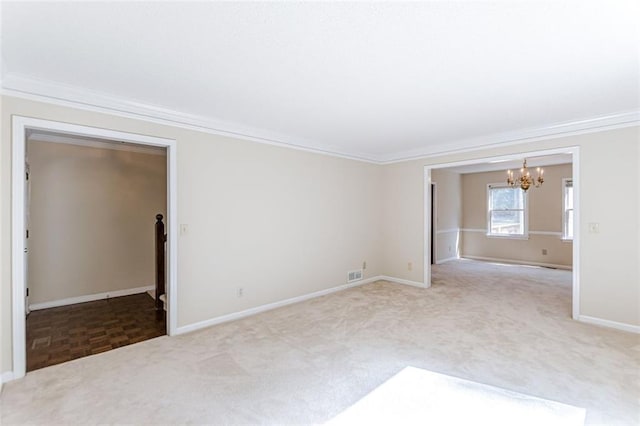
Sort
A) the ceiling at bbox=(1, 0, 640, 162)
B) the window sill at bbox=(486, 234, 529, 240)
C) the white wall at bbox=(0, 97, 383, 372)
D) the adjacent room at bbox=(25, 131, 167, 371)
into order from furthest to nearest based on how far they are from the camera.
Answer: the window sill at bbox=(486, 234, 529, 240)
the adjacent room at bbox=(25, 131, 167, 371)
the white wall at bbox=(0, 97, 383, 372)
the ceiling at bbox=(1, 0, 640, 162)

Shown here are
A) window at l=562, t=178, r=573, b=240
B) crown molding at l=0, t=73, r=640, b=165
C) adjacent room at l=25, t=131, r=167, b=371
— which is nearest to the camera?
crown molding at l=0, t=73, r=640, b=165

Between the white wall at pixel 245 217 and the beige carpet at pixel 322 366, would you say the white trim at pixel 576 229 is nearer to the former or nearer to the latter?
the beige carpet at pixel 322 366

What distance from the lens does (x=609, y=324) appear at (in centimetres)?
341

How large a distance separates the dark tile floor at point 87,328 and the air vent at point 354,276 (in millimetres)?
2828

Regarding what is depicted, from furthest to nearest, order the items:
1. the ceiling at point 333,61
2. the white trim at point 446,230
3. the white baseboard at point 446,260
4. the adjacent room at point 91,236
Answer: the white trim at point 446,230
the white baseboard at point 446,260
the adjacent room at point 91,236
the ceiling at point 333,61

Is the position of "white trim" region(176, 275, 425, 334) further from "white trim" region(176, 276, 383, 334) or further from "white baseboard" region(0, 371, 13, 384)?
"white baseboard" region(0, 371, 13, 384)

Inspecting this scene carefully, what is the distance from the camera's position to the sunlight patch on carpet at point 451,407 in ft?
6.23

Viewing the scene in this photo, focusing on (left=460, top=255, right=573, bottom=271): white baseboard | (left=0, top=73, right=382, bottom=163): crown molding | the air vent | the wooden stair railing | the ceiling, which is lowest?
(left=460, top=255, right=573, bottom=271): white baseboard

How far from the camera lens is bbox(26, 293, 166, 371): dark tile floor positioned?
285 centimetres

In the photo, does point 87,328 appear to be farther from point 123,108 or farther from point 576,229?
point 576,229

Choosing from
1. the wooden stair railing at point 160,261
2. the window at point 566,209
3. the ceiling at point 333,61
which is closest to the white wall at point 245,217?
the ceiling at point 333,61

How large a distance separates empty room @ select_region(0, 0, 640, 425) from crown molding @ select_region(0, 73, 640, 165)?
0.07 feet

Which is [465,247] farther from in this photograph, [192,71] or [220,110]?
[192,71]

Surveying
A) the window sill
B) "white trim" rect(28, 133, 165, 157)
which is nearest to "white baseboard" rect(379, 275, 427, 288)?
the window sill
